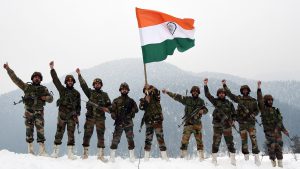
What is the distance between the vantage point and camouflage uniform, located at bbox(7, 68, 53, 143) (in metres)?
11.2

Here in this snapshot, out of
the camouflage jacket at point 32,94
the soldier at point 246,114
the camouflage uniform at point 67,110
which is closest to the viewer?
the camouflage jacket at point 32,94

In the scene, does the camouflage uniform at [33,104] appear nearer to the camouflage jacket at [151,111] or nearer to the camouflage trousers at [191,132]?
the camouflage jacket at [151,111]

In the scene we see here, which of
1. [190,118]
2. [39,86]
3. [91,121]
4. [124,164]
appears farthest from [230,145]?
[39,86]

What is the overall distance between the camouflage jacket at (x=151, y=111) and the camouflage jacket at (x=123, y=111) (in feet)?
1.37

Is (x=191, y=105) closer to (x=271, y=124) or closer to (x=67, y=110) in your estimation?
(x=271, y=124)

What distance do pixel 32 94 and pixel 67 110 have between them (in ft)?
4.22

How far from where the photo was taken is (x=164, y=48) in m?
12.1

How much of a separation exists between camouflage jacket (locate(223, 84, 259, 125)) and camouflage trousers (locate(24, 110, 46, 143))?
23.6 feet

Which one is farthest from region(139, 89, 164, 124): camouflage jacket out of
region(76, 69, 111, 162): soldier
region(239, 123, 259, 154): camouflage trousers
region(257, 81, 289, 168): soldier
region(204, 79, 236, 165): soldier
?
region(257, 81, 289, 168): soldier

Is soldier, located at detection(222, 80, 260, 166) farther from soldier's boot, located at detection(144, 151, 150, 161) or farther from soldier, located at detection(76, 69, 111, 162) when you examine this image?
soldier, located at detection(76, 69, 111, 162)

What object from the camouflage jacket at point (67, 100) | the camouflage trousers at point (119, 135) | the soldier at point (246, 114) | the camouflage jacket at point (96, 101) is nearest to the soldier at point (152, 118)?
the camouflage trousers at point (119, 135)

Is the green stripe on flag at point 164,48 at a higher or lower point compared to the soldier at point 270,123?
higher

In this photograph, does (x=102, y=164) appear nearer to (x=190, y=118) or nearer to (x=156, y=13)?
(x=190, y=118)

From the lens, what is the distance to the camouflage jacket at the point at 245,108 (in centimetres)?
1341
